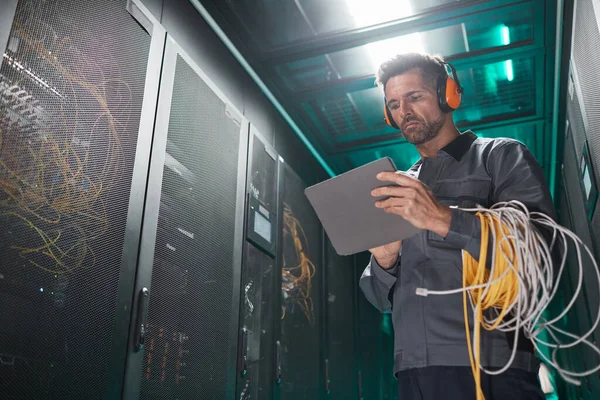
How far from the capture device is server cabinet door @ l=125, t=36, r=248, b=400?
70.9 inches

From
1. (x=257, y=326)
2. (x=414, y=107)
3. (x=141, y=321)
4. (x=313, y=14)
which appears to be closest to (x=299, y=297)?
(x=257, y=326)

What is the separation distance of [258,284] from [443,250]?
1.57m

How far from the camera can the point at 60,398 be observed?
1.38 meters

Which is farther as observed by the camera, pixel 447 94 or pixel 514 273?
pixel 447 94

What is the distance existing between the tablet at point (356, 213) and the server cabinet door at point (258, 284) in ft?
4.21

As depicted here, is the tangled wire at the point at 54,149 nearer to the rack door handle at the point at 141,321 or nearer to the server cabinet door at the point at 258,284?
the rack door handle at the point at 141,321

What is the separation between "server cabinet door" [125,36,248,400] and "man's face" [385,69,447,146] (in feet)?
→ 3.05

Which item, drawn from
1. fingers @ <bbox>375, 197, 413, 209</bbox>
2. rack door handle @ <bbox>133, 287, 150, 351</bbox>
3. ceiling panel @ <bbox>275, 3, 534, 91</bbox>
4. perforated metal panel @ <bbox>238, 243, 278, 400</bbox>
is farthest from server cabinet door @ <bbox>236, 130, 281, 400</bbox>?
fingers @ <bbox>375, 197, 413, 209</bbox>

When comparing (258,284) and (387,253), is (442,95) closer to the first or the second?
(387,253)

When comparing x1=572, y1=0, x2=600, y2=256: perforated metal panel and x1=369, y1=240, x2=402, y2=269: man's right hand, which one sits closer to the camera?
x1=369, y1=240, x2=402, y2=269: man's right hand

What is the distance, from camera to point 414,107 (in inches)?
65.7

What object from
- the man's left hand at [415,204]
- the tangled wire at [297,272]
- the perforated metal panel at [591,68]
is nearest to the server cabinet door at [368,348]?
the tangled wire at [297,272]

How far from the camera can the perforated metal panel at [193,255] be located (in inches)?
73.2

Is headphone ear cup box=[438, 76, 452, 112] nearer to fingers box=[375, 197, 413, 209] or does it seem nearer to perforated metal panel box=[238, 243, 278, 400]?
fingers box=[375, 197, 413, 209]
